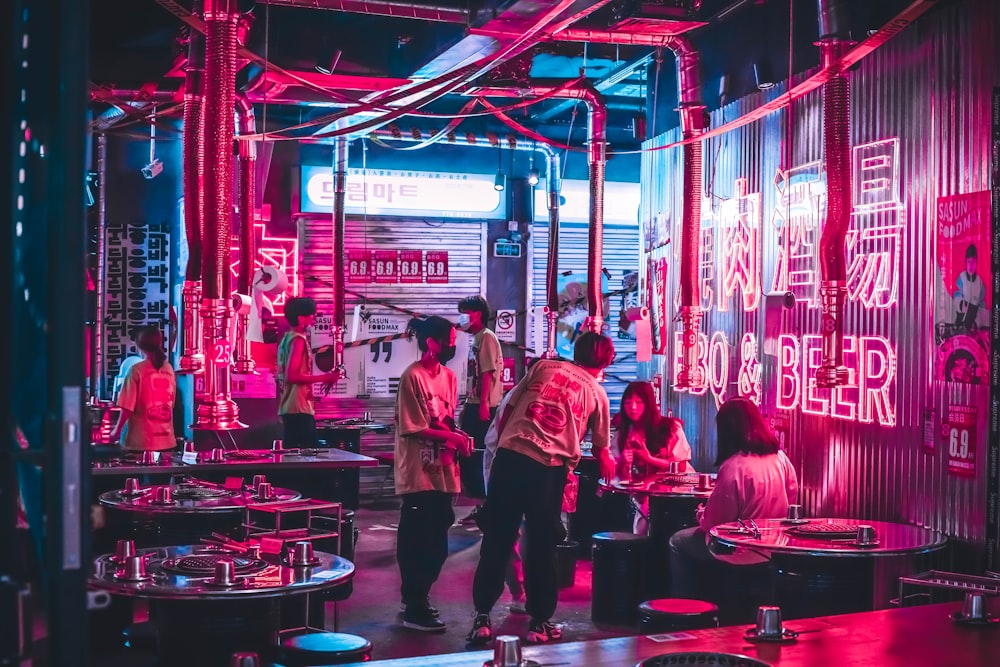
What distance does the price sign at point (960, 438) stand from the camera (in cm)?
548

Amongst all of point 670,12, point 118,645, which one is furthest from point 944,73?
point 118,645

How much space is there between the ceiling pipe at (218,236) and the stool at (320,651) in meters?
1.17

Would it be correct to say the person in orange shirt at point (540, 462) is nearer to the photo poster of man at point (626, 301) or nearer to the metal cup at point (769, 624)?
the metal cup at point (769, 624)

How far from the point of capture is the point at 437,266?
13008 mm

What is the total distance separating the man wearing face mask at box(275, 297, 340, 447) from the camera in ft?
30.9

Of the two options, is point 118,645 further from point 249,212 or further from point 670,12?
point 670,12

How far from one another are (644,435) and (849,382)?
6.52 feet

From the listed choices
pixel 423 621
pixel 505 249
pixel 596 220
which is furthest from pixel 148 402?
pixel 505 249

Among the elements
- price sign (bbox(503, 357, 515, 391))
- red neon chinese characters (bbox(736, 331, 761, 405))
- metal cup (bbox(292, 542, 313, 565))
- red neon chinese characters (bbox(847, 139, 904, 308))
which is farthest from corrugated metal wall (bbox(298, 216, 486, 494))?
metal cup (bbox(292, 542, 313, 565))

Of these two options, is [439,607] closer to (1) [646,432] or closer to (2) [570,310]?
(1) [646,432]

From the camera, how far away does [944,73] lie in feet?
19.1

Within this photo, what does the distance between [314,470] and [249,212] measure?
2.51 m

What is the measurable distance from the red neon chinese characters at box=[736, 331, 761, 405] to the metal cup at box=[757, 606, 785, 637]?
4480mm

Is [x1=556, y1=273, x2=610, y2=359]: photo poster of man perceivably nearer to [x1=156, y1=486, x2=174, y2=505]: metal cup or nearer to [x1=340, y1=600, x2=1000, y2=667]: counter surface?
[x1=156, y1=486, x2=174, y2=505]: metal cup
